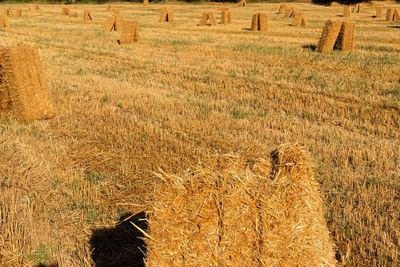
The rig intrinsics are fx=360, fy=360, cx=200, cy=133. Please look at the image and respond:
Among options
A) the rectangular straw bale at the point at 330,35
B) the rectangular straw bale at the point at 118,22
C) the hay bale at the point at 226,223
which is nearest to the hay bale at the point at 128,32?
the rectangular straw bale at the point at 118,22

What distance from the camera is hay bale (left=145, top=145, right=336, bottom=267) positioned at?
2.27 metres

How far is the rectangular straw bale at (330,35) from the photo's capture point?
13.0 metres

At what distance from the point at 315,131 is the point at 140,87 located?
4534 mm

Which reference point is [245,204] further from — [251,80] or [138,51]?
[138,51]

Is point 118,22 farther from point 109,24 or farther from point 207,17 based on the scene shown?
point 207,17

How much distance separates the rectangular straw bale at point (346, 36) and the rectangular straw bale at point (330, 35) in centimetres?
19

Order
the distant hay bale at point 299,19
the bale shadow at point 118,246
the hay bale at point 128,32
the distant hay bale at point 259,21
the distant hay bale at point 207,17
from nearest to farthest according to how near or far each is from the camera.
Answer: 1. the bale shadow at point 118,246
2. the hay bale at point 128,32
3. the distant hay bale at point 259,21
4. the distant hay bale at point 299,19
5. the distant hay bale at point 207,17

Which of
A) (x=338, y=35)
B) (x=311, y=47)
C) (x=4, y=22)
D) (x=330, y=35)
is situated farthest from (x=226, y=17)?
(x=4, y=22)

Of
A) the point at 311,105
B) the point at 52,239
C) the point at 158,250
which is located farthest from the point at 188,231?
the point at 311,105

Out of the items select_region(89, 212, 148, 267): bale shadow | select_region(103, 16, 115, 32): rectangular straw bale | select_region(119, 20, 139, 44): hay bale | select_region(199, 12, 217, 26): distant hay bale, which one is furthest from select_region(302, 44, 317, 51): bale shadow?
select_region(89, 212, 148, 267): bale shadow

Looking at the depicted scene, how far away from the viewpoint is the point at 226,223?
7.43 ft

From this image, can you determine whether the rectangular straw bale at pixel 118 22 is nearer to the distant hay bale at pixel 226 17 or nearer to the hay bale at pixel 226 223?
the distant hay bale at pixel 226 17

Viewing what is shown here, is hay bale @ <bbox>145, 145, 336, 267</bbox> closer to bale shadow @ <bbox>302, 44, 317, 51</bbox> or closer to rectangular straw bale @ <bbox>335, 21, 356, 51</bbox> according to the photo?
rectangular straw bale @ <bbox>335, 21, 356, 51</bbox>

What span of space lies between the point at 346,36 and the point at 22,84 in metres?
11.2
